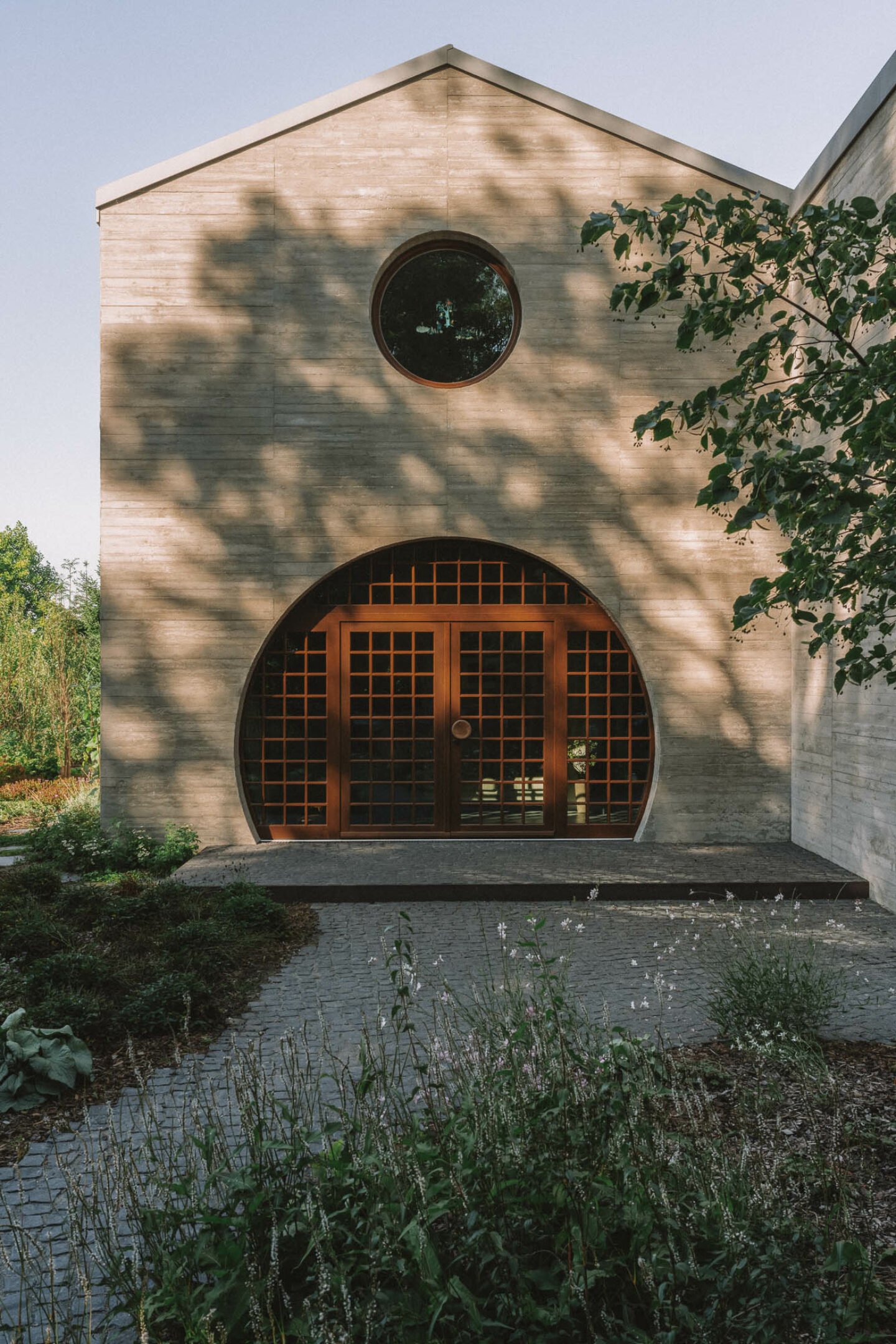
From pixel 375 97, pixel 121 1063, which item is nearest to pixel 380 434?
pixel 375 97

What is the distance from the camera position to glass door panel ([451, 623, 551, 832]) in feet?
36.1

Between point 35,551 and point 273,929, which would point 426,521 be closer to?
point 273,929

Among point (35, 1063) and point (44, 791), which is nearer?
point (35, 1063)

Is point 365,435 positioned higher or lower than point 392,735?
higher

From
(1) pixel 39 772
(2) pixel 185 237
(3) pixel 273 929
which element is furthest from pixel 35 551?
(3) pixel 273 929

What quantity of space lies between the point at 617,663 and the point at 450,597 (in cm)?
195

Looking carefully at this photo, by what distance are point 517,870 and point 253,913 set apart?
8.86 ft

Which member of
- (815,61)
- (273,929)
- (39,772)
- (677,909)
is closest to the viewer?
(815,61)

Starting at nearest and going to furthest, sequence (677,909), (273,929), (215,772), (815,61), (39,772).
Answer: (815,61) → (273,929) → (677,909) → (215,772) → (39,772)

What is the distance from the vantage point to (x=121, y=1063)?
4934 millimetres

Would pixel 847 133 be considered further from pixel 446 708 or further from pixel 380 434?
pixel 446 708

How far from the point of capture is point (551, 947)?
715 centimetres

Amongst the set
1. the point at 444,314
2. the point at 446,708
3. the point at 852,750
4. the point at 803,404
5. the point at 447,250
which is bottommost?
the point at 852,750

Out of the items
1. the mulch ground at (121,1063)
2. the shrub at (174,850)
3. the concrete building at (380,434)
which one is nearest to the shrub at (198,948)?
the mulch ground at (121,1063)
